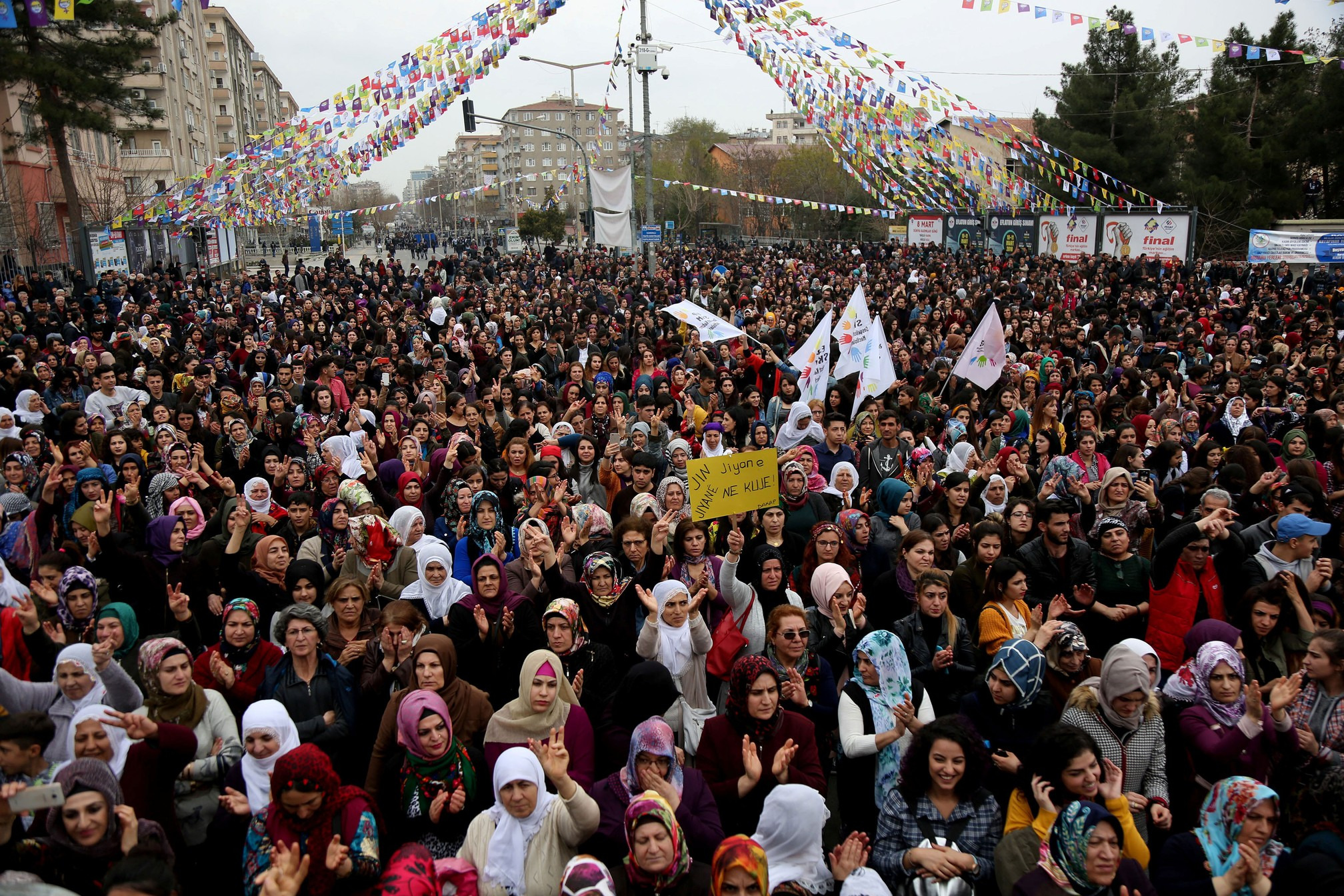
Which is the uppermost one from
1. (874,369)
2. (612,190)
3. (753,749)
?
(612,190)

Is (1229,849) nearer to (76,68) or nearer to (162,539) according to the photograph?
(162,539)

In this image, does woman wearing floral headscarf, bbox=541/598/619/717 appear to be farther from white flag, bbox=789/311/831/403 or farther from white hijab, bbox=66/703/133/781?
white flag, bbox=789/311/831/403

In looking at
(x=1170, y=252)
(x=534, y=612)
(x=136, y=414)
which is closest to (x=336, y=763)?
(x=534, y=612)

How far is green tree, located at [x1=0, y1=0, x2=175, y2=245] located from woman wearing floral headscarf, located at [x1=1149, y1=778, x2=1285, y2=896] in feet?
88.9

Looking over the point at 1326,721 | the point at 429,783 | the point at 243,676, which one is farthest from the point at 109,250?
the point at 1326,721

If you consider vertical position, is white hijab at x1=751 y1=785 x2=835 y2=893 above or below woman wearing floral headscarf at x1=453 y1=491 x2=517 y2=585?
below

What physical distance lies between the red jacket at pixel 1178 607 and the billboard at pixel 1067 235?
90.1 ft

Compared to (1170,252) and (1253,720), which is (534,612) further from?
(1170,252)

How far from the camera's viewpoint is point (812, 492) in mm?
6203

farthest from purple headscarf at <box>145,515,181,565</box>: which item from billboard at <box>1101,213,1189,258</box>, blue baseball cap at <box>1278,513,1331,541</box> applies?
billboard at <box>1101,213,1189,258</box>

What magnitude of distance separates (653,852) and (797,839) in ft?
1.72

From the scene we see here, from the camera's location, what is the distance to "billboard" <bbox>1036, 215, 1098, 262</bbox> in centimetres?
3012

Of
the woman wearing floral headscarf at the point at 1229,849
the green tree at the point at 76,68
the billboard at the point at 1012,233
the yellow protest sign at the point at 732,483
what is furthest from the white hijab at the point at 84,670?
the billboard at the point at 1012,233

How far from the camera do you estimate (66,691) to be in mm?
3729
